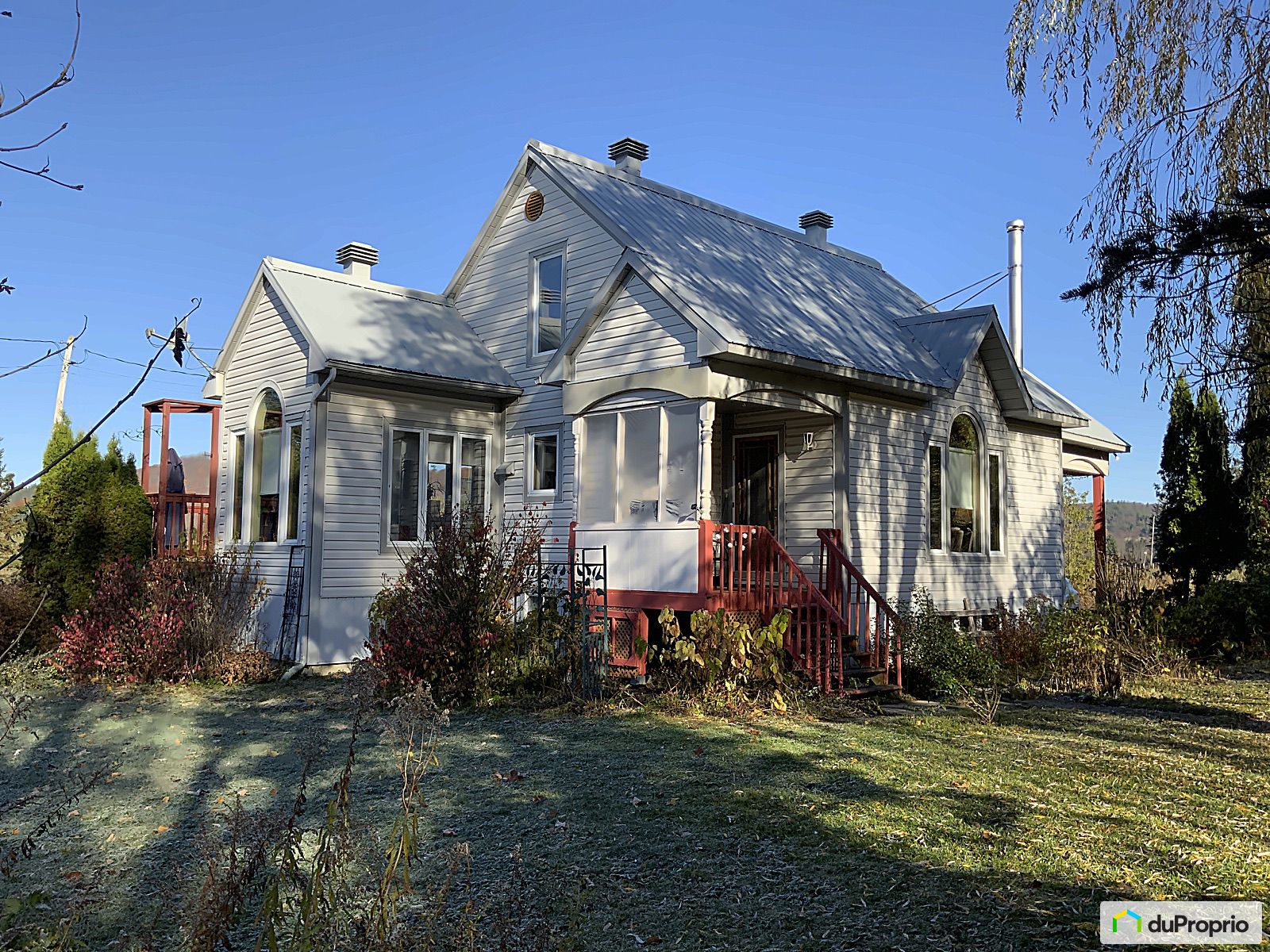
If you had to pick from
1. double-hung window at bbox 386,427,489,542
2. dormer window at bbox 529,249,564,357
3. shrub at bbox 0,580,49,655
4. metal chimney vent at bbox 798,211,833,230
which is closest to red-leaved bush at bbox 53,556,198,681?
shrub at bbox 0,580,49,655

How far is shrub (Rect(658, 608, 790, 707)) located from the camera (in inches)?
430

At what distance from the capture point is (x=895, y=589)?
15109 millimetres

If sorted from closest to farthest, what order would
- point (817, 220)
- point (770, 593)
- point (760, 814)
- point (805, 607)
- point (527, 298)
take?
point (760, 814), point (770, 593), point (805, 607), point (527, 298), point (817, 220)

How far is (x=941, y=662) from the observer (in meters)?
12.6

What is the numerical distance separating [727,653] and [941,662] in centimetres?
321

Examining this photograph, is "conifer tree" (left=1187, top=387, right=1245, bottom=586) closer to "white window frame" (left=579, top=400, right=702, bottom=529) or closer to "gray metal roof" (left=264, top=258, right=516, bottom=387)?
"white window frame" (left=579, top=400, right=702, bottom=529)

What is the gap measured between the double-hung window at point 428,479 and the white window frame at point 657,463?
1.84 m

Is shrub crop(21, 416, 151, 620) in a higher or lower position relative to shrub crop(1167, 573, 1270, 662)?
higher

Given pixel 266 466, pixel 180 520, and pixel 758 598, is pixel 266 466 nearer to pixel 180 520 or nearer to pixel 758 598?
pixel 180 520

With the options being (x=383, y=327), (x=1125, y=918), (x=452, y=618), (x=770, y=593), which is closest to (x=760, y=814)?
(x=1125, y=918)

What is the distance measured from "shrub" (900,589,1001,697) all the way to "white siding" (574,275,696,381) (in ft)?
14.9

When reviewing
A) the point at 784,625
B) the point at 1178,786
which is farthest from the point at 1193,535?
the point at 1178,786

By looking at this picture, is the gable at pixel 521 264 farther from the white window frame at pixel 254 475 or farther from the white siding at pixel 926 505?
the white siding at pixel 926 505

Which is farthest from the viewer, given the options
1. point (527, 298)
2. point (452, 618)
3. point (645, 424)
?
point (527, 298)
